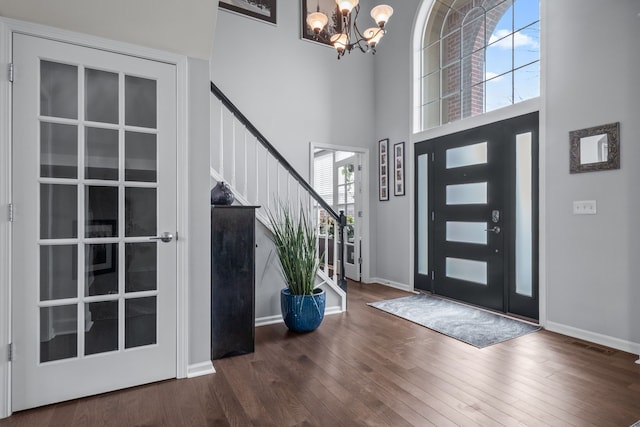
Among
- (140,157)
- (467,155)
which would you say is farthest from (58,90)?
(467,155)

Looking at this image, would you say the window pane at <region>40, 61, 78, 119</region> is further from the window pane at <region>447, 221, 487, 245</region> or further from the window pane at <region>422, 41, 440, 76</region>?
the window pane at <region>422, 41, 440, 76</region>

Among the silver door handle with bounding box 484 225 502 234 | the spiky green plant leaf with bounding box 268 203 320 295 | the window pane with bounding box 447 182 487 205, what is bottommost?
the spiky green plant leaf with bounding box 268 203 320 295

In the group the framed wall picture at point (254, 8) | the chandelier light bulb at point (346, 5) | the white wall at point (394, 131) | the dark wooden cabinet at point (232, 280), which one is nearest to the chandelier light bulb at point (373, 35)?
the chandelier light bulb at point (346, 5)

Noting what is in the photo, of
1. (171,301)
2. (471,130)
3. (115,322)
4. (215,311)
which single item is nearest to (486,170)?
(471,130)

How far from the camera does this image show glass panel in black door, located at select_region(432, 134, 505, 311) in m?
3.68

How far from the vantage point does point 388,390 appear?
82.2 inches

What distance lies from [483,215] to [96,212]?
364 cm

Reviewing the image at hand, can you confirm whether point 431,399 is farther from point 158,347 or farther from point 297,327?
point 158,347

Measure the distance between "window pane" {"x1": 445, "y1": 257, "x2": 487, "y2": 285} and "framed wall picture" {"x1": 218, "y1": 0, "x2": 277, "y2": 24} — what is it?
397 centimetres

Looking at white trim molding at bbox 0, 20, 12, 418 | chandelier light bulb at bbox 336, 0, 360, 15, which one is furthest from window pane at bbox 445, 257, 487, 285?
white trim molding at bbox 0, 20, 12, 418

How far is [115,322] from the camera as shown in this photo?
2.06 metres

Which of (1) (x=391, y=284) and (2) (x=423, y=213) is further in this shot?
(1) (x=391, y=284)

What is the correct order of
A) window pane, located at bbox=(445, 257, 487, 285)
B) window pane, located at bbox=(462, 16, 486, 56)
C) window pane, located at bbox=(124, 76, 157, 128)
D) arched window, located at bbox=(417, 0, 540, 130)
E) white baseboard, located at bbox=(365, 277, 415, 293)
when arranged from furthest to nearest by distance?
white baseboard, located at bbox=(365, 277, 415, 293), window pane, located at bbox=(462, 16, 486, 56), window pane, located at bbox=(445, 257, 487, 285), arched window, located at bbox=(417, 0, 540, 130), window pane, located at bbox=(124, 76, 157, 128)

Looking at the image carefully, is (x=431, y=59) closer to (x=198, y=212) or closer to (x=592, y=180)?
(x=592, y=180)
